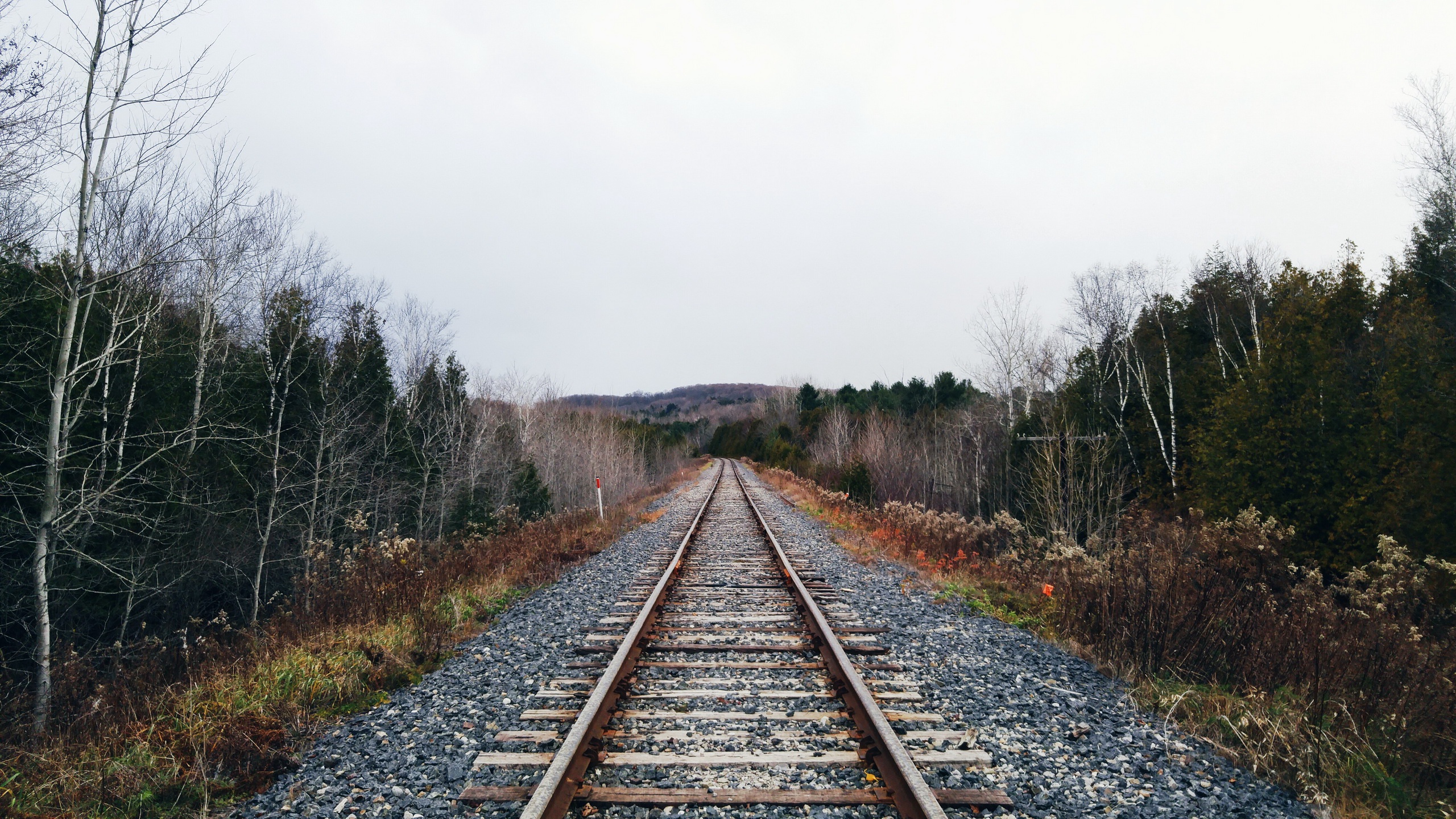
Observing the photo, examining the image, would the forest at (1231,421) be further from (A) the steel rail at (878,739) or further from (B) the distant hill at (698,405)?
(B) the distant hill at (698,405)

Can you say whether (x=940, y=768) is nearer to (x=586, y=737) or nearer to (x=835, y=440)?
(x=586, y=737)

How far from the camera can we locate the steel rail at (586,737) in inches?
112

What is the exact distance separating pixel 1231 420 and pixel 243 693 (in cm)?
2054

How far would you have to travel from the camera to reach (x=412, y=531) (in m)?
24.4

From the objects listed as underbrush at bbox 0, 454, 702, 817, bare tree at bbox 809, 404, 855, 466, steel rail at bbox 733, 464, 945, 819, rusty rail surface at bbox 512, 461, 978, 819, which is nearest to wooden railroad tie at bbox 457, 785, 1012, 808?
rusty rail surface at bbox 512, 461, 978, 819

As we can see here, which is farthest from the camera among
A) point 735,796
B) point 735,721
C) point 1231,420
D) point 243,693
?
point 1231,420

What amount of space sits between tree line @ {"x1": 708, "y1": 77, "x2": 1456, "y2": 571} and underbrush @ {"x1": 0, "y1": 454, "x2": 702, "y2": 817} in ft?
25.5

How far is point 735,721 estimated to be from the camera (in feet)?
13.2

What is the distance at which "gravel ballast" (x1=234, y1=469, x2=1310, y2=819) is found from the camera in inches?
124

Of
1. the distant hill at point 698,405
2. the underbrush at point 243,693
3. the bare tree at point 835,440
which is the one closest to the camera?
the underbrush at point 243,693

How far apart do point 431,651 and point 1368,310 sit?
92.7ft

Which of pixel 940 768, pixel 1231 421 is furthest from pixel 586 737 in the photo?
pixel 1231 421

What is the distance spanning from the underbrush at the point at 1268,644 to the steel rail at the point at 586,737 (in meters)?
3.51

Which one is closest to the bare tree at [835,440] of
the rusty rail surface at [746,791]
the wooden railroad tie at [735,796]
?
the rusty rail surface at [746,791]
